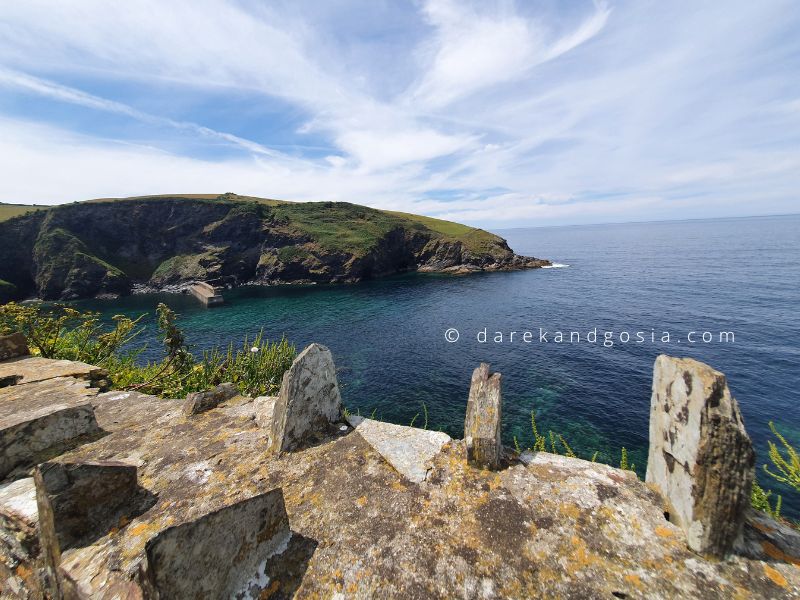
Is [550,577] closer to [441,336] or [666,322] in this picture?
[441,336]

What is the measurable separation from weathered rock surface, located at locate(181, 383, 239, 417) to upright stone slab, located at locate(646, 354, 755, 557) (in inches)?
294

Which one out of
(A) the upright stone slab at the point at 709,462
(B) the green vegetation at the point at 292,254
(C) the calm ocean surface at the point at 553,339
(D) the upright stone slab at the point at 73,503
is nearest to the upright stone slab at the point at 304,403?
(D) the upright stone slab at the point at 73,503

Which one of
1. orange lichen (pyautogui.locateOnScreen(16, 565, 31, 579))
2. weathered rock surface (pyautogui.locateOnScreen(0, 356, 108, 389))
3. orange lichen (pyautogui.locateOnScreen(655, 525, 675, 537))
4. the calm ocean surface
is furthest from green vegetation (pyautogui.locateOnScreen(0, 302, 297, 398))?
the calm ocean surface

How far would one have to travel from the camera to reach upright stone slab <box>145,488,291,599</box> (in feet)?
8.85

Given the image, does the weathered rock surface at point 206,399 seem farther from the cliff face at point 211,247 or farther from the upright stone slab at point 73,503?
the cliff face at point 211,247

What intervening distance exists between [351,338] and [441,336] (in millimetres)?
13739

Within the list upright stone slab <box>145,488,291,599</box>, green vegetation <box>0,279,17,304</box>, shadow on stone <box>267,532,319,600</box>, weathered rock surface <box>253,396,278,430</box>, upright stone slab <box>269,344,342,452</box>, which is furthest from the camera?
green vegetation <box>0,279,17,304</box>

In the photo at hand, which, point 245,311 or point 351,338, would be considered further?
→ point 245,311

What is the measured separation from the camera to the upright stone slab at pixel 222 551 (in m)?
2.70

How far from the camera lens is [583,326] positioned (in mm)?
50406

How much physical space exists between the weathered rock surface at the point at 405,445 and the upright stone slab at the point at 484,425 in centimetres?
53

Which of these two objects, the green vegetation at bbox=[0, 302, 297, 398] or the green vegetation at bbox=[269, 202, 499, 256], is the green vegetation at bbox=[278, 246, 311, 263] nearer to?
the green vegetation at bbox=[269, 202, 499, 256]

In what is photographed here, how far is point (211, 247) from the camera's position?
133750 millimetres

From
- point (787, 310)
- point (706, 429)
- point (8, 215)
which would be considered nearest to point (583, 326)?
point (787, 310)
